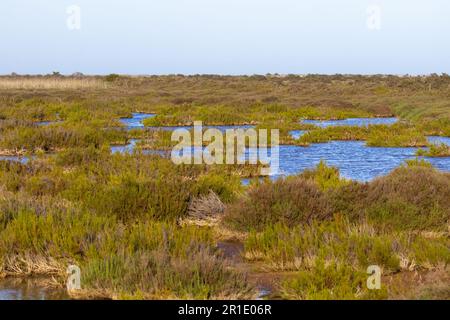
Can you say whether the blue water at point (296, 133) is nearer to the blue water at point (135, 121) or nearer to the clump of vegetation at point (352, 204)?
the blue water at point (135, 121)

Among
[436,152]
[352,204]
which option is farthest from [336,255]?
[436,152]

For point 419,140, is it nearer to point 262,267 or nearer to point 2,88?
point 262,267

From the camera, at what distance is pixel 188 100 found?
162 ft

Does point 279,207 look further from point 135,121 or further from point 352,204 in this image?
point 135,121

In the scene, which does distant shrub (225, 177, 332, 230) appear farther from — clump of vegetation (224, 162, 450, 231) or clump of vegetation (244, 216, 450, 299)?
clump of vegetation (244, 216, 450, 299)

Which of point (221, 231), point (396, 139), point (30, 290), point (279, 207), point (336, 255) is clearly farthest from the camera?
point (396, 139)

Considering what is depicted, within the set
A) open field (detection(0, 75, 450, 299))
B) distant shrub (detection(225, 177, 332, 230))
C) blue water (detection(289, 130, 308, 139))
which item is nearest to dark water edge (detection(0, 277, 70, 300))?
open field (detection(0, 75, 450, 299))

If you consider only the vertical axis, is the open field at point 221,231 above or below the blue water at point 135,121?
above

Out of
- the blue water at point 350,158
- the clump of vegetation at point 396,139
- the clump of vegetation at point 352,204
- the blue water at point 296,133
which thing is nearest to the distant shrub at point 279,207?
the clump of vegetation at point 352,204

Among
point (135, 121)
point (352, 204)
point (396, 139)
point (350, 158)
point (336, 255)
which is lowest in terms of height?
point (350, 158)

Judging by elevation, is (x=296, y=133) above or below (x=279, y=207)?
below

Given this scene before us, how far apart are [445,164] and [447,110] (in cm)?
1736

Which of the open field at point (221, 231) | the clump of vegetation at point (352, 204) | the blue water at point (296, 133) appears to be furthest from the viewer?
the blue water at point (296, 133)

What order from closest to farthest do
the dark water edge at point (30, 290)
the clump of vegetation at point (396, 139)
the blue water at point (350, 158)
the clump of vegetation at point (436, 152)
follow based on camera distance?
the dark water edge at point (30, 290), the blue water at point (350, 158), the clump of vegetation at point (436, 152), the clump of vegetation at point (396, 139)
